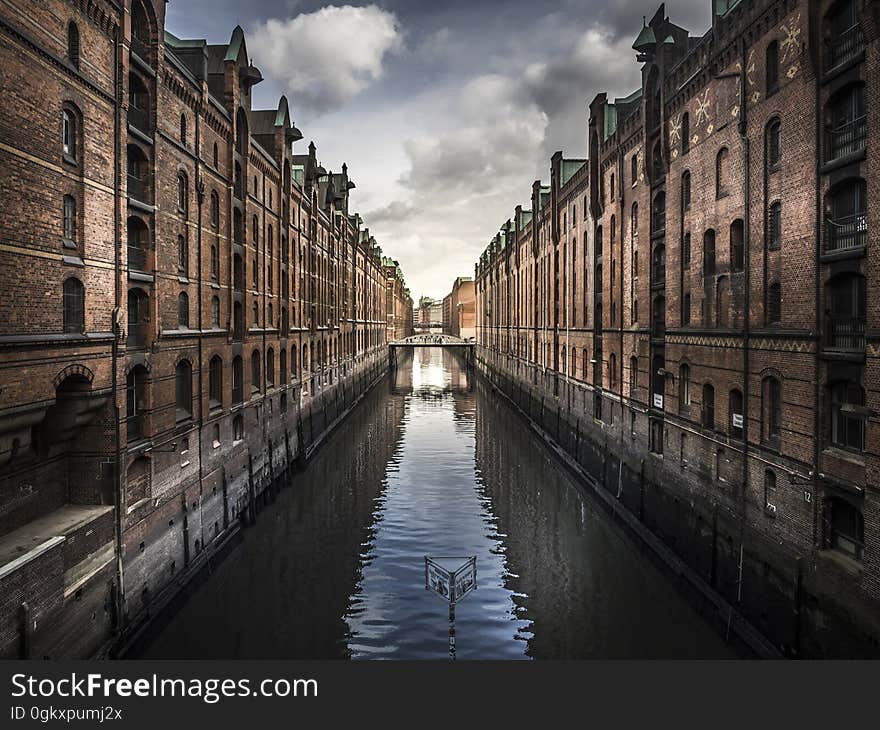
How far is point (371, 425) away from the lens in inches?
1650

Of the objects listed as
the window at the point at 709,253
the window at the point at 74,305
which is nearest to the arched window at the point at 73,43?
the window at the point at 74,305

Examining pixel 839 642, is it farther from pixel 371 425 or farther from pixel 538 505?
pixel 371 425

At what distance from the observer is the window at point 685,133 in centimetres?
2008

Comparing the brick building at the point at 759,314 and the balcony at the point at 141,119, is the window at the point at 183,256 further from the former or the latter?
the brick building at the point at 759,314

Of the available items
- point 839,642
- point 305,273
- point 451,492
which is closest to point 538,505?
point 451,492

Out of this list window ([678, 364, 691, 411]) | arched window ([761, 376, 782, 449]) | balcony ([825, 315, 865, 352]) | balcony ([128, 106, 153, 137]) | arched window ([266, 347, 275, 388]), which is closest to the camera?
balcony ([825, 315, 865, 352])

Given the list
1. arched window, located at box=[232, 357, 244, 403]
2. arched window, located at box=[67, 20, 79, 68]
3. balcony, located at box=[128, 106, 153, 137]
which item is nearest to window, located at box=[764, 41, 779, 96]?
arched window, located at box=[67, 20, 79, 68]

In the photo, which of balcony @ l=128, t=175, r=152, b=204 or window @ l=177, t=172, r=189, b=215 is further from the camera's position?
window @ l=177, t=172, r=189, b=215

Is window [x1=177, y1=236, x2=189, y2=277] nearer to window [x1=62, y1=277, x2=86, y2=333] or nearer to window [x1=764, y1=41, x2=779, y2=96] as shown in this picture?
window [x1=62, y1=277, x2=86, y2=333]

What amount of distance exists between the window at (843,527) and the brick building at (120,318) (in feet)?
47.5

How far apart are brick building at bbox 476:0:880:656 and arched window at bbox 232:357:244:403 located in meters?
15.0

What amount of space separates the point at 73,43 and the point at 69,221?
336cm

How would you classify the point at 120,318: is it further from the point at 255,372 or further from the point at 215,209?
the point at 255,372

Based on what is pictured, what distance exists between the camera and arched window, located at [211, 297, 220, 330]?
830 inches
